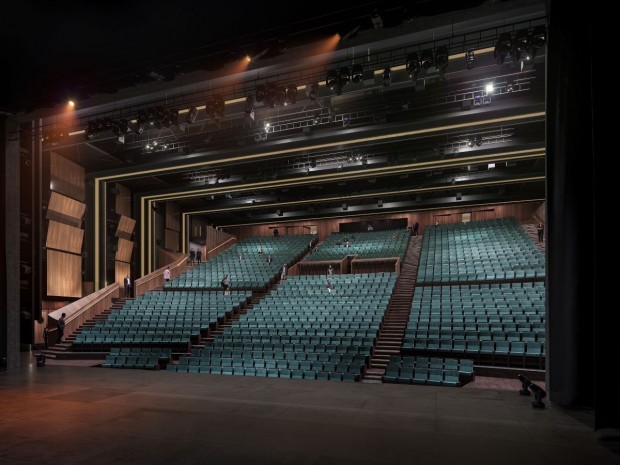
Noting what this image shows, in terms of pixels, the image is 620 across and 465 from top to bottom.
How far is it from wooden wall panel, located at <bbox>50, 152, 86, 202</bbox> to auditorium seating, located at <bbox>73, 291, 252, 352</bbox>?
5132 mm

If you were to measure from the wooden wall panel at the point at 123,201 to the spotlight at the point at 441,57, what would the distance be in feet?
Result: 53.2

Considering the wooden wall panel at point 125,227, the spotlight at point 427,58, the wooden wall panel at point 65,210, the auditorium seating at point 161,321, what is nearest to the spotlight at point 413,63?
the spotlight at point 427,58

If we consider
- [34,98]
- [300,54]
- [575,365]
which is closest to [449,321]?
[575,365]

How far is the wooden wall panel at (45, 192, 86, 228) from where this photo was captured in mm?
16047

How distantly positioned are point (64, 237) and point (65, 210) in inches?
42.4

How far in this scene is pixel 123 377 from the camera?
29.6 feet

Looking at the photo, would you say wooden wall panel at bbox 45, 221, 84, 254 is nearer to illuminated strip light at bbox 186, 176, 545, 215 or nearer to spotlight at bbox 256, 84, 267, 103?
illuminated strip light at bbox 186, 176, 545, 215

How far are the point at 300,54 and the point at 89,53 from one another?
3789 mm

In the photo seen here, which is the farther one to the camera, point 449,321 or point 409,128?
point 409,128

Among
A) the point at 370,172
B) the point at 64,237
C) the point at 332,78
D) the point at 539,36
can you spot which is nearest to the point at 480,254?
the point at 370,172

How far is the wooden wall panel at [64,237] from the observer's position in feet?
52.2

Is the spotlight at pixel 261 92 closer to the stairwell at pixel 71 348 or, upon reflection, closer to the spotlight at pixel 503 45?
the spotlight at pixel 503 45

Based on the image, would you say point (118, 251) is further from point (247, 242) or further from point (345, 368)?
point (345, 368)

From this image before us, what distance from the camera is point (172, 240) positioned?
23.8 metres
